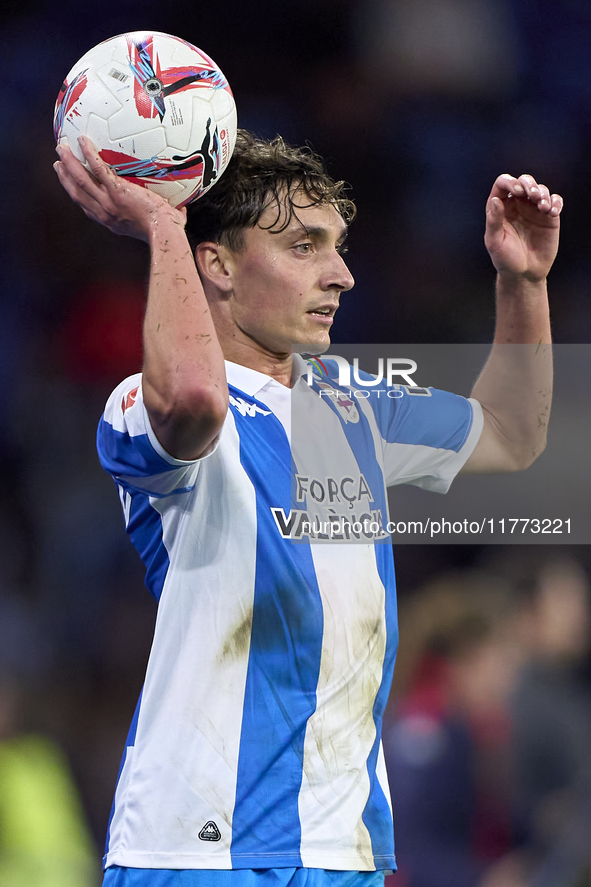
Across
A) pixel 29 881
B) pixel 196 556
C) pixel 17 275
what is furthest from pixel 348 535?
pixel 17 275

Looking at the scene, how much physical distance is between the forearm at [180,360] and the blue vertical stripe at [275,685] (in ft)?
1.05

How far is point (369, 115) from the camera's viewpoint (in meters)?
5.52

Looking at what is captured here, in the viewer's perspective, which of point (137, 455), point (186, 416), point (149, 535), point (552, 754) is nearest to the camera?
point (186, 416)

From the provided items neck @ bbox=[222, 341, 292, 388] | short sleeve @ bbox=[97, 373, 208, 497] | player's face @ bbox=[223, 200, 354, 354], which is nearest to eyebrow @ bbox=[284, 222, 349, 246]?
player's face @ bbox=[223, 200, 354, 354]

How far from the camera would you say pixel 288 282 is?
258 cm

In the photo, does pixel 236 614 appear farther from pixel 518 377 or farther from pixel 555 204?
pixel 555 204

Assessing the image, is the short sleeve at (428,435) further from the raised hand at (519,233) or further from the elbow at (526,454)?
the raised hand at (519,233)

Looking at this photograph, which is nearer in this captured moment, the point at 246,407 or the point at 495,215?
the point at 246,407

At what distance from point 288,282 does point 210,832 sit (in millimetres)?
1345

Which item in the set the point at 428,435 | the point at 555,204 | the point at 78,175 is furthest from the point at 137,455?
the point at 555,204

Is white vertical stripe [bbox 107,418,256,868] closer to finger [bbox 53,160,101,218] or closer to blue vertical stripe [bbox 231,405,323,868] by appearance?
blue vertical stripe [bbox 231,405,323,868]

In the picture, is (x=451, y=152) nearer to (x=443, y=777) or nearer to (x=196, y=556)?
(x=443, y=777)

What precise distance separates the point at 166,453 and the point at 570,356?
13.6 ft

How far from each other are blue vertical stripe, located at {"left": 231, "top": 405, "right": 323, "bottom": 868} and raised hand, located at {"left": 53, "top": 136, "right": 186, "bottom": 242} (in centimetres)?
54
